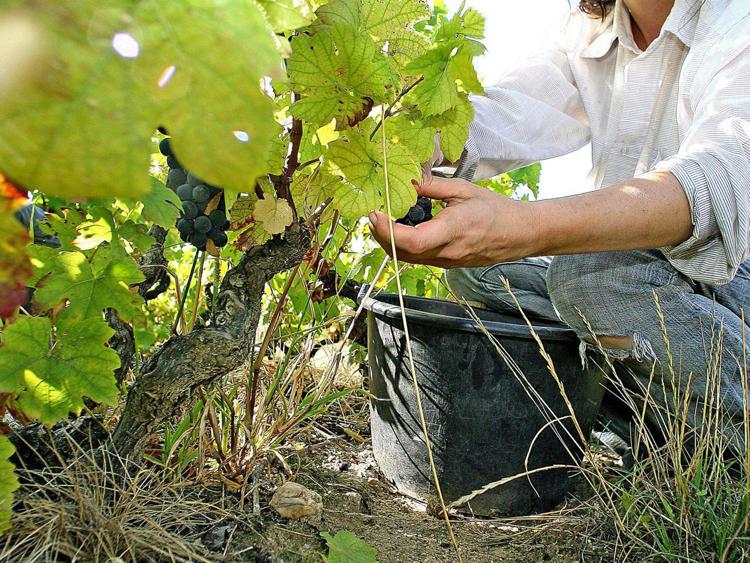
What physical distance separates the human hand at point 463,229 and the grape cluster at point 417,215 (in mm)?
27

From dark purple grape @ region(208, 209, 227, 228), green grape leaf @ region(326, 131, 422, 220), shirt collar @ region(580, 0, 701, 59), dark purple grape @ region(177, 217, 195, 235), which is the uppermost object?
shirt collar @ region(580, 0, 701, 59)

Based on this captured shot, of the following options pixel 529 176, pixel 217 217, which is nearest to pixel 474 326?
pixel 217 217

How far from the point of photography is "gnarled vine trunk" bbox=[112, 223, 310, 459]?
3.58 ft

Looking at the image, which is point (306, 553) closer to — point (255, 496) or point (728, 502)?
point (255, 496)

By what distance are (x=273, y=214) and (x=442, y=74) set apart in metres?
0.32

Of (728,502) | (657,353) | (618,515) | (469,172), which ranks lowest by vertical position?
(618,515)

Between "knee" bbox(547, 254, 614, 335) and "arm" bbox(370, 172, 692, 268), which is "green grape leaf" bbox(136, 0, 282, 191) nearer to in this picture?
"arm" bbox(370, 172, 692, 268)

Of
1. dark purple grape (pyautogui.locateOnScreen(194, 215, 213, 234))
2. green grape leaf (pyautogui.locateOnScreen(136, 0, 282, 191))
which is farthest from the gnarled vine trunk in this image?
green grape leaf (pyautogui.locateOnScreen(136, 0, 282, 191))

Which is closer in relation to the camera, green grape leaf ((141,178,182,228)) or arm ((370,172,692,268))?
green grape leaf ((141,178,182,228))

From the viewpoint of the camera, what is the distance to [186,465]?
1.29 meters

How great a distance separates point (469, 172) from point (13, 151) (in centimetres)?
148

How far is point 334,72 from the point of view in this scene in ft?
2.77

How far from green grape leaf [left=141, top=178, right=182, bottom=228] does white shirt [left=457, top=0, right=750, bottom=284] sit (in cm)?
89

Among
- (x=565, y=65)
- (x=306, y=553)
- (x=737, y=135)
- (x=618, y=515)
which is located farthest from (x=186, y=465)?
(x=565, y=65)
